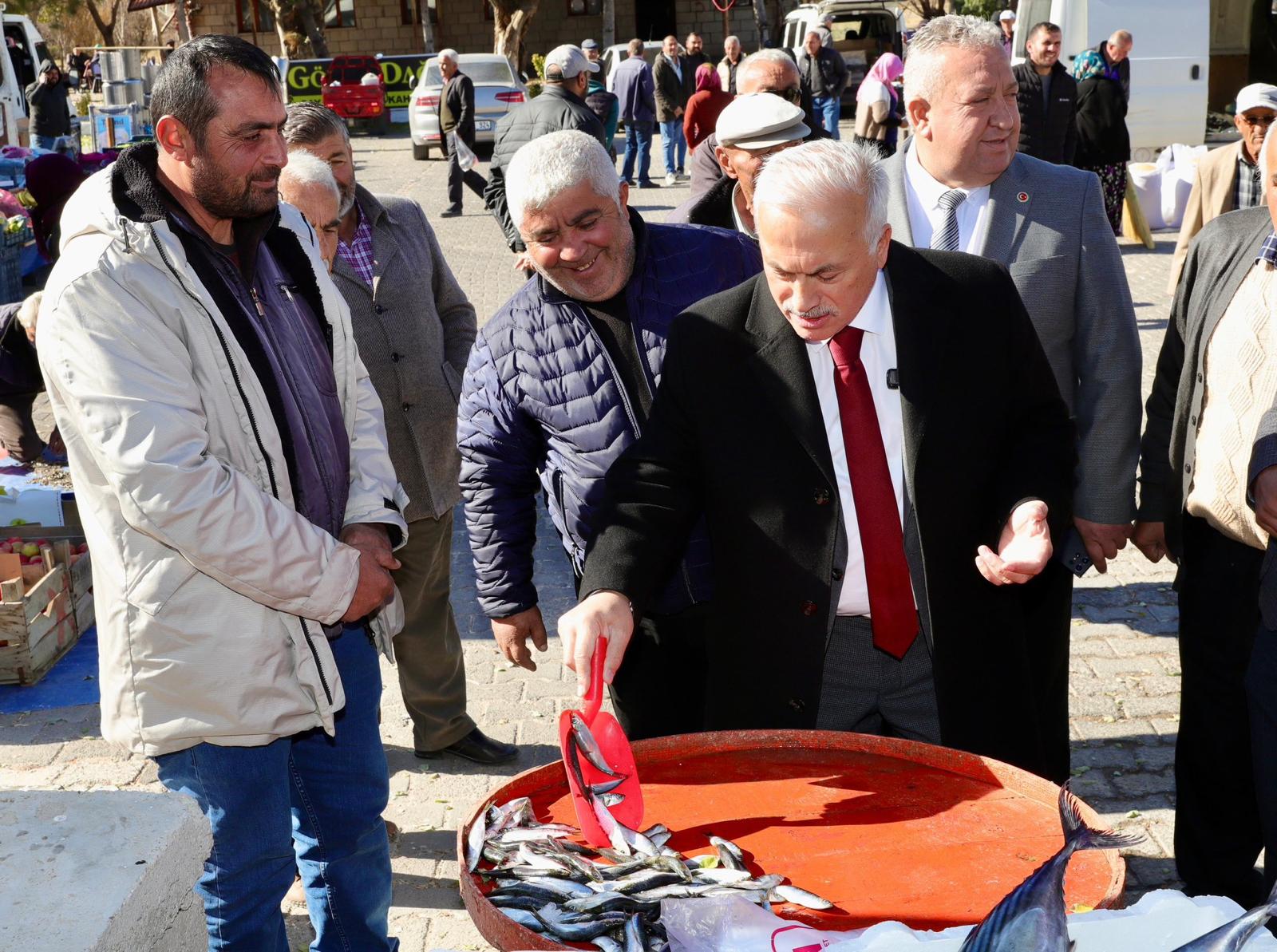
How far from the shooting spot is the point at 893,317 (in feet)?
9.04

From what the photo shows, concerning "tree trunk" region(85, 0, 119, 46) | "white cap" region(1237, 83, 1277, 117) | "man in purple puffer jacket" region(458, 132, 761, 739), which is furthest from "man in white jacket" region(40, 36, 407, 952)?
"tree trunk" region(85, 0, 119, 46)

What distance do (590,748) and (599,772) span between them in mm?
46

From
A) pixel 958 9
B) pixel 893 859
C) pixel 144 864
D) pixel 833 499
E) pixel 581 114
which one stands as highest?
pixel 958 9

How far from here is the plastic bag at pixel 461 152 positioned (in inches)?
612

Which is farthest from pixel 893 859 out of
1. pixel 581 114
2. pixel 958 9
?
pixel 958 9

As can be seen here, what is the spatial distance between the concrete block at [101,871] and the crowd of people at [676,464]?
0.73 meters

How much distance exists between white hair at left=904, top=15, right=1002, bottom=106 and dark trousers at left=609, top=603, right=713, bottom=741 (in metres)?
1.70

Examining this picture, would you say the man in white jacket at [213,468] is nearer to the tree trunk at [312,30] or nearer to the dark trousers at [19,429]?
the dark trousers at [19,429]

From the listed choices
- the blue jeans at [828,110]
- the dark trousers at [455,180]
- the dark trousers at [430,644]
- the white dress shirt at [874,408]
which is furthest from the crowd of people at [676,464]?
the blue jeans at [828,110]

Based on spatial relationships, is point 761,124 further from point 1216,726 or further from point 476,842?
point 476,842

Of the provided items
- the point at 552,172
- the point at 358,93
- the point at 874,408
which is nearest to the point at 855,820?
the point at 874,408

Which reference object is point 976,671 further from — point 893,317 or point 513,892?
point 513,892

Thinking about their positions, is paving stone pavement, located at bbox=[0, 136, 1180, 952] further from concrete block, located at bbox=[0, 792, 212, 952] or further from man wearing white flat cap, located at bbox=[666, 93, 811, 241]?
man wearing white flat cap, located at bbox=[666, 93, 811, 241]

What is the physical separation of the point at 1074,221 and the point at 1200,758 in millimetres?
1513
